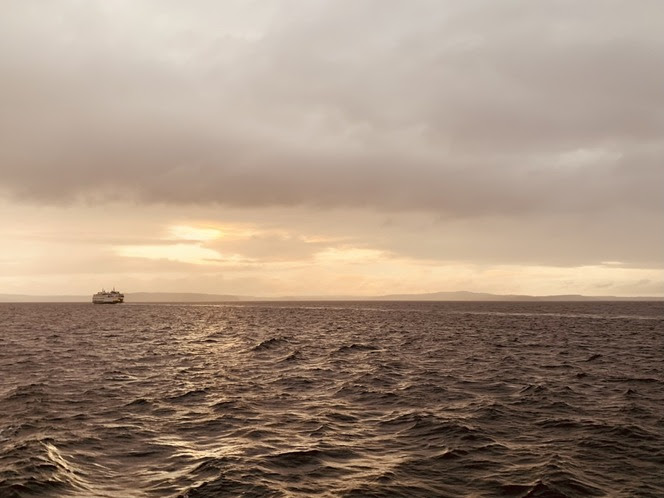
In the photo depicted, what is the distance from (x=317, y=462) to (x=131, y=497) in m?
6.02

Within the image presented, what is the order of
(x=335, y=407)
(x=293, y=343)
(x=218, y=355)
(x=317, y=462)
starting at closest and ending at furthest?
1. (x=317, y=462)
2. (x=335, y=407)
3. (x=218, y=355)
4. (x=293, y=343)

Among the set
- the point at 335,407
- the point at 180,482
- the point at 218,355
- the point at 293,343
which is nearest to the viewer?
the point at 180,482

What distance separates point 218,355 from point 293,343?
14410mm

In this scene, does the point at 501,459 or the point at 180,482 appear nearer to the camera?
the point at 180,482

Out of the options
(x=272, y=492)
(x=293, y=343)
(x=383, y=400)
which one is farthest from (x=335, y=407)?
(x=293, y=343)

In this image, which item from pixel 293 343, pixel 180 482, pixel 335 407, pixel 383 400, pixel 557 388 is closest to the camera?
pixel 180 482

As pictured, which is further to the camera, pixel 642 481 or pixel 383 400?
pixel 383 400

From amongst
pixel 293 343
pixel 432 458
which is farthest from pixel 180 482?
pixel 293 343

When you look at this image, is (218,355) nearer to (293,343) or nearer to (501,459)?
(293,343)

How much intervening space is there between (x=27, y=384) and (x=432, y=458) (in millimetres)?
26338

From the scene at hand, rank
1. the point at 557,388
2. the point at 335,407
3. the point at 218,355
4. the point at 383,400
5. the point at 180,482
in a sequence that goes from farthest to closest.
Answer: the point at 218,355 → the point at 557,388 → the point at 383,400 → the point at 335,407 → the point at 180,482

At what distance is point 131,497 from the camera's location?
14.4 metres

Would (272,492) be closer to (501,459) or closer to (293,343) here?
(501,459)

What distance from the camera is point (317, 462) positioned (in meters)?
17.6
